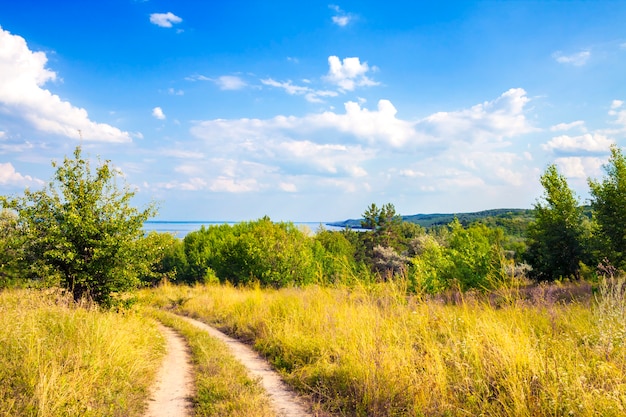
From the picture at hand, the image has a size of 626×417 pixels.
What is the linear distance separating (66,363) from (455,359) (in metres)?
5.97

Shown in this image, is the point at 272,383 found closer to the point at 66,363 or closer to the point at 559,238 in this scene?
the point at 66,363

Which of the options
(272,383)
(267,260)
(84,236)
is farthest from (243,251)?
(272,383)

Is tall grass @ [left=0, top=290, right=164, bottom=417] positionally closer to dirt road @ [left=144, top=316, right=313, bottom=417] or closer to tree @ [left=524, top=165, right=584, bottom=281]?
dirt road @ [left=144, top=316, right=313, bottom=417]

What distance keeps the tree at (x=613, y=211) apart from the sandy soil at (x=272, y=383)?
21422 millimetres

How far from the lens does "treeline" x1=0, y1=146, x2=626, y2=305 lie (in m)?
9.70

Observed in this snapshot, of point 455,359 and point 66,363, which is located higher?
point 455,359

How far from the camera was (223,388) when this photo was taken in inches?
247

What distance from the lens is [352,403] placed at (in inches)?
226

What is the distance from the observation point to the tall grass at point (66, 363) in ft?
16.5

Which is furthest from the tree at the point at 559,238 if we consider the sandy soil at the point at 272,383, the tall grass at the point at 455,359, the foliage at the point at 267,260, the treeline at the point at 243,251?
the sandy soil at the point at 272,383

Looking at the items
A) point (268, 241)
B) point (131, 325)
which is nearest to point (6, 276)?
point (131, 325)

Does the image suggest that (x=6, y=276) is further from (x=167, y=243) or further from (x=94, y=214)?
(x=167, y=243)

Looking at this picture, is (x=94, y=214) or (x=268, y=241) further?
(x=268, y=241)

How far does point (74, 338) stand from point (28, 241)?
4.49 m
